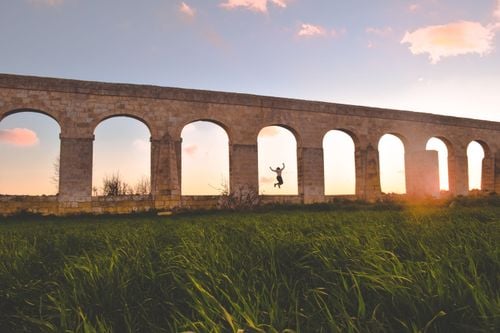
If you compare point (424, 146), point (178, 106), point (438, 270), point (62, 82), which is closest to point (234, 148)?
point (178, 106)

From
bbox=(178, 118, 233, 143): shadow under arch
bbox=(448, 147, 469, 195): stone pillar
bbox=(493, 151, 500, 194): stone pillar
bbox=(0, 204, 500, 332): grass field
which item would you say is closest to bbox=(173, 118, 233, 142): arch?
bbox=(178, 118, 233, 143): shadow under arch

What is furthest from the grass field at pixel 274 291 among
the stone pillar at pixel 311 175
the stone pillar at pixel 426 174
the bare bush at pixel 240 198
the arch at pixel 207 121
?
the stone pillar at pixel 426 174

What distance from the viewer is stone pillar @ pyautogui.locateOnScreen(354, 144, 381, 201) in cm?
1864

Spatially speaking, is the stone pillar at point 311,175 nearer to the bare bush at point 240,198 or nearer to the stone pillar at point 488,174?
the bare bush at point 240,198

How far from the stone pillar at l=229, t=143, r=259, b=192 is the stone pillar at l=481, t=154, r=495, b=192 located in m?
14.3

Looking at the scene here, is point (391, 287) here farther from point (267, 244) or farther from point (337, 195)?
point (337, 195)

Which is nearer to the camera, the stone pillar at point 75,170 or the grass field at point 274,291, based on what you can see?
the grass field at point 274,291

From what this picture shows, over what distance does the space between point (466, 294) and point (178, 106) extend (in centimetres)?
1547

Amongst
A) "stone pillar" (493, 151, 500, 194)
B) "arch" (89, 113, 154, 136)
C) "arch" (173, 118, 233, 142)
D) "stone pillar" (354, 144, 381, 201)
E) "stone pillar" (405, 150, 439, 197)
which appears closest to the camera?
"arch" (89, 113, 154, 136)

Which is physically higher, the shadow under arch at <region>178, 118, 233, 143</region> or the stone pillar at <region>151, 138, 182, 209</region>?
the shadow under arch at <region>178, 118, 233, 143</region>

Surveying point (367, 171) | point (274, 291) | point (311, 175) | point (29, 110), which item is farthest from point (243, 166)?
point (274, 291)

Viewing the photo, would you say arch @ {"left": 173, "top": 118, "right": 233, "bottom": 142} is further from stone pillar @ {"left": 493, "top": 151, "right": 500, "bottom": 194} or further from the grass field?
stone pillar @ {"left": 493, "top": 151, "right": 500, "bottom": 194}

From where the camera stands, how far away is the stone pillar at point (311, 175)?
56.9ft

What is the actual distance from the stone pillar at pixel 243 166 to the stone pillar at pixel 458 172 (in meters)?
11.6
